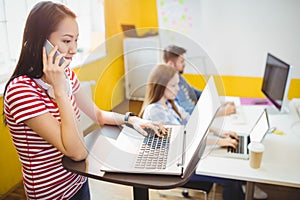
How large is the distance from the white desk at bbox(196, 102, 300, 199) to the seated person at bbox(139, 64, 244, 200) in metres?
0.16

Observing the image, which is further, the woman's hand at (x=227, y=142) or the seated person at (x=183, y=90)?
the seated person at (x=183, y=90)

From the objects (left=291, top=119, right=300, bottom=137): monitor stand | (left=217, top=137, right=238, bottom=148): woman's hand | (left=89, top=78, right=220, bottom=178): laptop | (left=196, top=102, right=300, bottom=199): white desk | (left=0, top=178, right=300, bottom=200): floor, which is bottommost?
(left=0, top=178, right=300, bottom=200): floor

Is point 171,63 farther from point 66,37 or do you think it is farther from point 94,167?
point 94,167

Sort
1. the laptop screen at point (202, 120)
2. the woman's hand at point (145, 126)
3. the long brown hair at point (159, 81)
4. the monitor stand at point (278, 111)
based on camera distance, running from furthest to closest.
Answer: the monitor stand at point (278, 111)
the long brown hair at point (159, 81)
the woman's hand at point (145, 126)
the laptop screen at point (202, 120)

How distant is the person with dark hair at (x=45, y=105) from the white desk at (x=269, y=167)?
1.83 ft

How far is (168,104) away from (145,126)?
662 millimetres

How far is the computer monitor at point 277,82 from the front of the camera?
2018mm

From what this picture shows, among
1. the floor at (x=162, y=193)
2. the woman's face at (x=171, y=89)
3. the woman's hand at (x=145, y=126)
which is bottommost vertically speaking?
the floor at (x=162, y=193)

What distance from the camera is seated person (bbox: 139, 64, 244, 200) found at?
4.53 ft

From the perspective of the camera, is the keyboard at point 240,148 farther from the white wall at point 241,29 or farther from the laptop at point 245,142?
the white wall at point 241,29

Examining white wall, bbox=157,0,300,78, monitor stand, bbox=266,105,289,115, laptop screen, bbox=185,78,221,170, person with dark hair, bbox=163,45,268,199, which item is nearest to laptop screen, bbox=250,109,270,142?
person with dark hair, bbox=163,45,268,199

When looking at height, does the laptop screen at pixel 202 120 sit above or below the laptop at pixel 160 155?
above

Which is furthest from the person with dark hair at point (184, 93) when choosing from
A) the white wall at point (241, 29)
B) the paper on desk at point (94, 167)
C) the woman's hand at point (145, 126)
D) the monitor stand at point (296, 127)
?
the white wall at point (241, 29)

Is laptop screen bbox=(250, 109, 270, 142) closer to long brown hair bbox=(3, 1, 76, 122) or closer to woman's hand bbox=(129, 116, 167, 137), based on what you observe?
woman's hand bbox=(129, 116, 167, 137)
